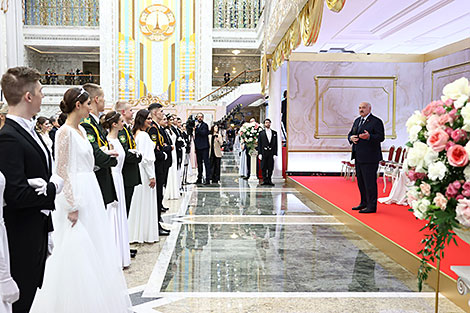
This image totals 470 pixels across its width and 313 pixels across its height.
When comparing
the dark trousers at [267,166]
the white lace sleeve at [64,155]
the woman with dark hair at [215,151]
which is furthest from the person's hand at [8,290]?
the dark trousers at [267,166]

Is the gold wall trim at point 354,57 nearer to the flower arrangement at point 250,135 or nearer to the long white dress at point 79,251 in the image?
the flower arrangement at point 250,135

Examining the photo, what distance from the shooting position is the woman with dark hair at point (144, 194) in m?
4.96

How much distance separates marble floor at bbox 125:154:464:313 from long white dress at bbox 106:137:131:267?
0.27m

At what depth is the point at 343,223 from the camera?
6703mm

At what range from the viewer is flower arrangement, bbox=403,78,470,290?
5.69ft

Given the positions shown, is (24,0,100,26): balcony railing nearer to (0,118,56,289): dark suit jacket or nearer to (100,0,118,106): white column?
(100,0,118,106): white column

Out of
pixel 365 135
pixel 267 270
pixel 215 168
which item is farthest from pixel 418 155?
pixel 215 168

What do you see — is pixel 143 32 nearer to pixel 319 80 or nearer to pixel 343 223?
pixel 319 80

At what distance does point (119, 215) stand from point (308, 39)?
3.51 metres

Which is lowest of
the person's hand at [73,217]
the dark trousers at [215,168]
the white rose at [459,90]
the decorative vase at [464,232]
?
the dark trousers at [215,168]

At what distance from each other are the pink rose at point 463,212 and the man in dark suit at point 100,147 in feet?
8.37

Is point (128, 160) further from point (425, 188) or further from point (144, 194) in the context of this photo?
point (425, 188)

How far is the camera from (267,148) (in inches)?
439

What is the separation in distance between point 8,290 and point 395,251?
12.9 ft
